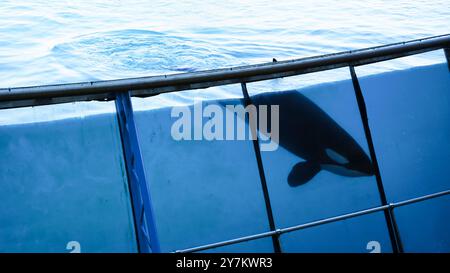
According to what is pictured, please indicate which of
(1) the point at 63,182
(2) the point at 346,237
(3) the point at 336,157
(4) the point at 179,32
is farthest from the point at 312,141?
(4) the point at 179,32

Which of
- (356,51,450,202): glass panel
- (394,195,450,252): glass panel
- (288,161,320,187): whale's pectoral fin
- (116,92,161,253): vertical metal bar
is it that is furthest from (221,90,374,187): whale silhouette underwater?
(116,92,161,253): vertical metal bar

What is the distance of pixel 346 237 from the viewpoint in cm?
471

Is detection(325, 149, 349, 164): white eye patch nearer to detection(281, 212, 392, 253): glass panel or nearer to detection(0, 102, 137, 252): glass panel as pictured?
detection(281, 212, 392, 253): glass panel

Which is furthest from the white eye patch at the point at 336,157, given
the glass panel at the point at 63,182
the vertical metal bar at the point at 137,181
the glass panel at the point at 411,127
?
the vertical metal bar at the point at 137,181

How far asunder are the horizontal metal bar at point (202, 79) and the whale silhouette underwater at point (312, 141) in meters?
0.63

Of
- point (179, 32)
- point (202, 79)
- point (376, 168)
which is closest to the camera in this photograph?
point (202, 79)

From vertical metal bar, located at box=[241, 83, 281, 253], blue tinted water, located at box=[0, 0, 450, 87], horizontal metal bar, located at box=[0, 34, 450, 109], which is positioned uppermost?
blue tinted water, located at box=[0, 0, 450, 87]

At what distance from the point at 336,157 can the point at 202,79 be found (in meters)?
1.66

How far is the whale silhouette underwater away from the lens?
4477 mm

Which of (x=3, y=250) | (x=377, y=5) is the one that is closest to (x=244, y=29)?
(x=377, y=5)

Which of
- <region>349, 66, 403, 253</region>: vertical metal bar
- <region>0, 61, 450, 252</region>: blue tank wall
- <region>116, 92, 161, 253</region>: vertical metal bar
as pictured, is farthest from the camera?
<region>349, 66, 403, 253</region>: vertical metal bar

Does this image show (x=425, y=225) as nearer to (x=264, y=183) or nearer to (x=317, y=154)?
(x=317, y=154)

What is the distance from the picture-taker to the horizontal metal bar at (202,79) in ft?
10.0

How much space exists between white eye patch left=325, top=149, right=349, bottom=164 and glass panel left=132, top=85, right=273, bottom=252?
2.19 ft
